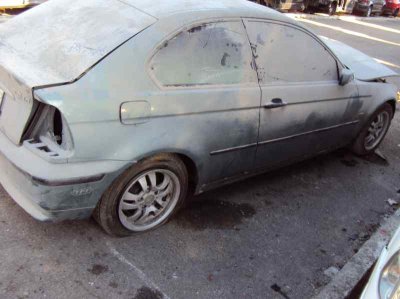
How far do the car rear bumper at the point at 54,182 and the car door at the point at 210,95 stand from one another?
1.43 feet

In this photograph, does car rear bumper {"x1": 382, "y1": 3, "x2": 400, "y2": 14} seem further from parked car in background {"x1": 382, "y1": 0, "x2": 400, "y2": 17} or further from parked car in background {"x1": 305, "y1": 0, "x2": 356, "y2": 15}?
parked car in background {"x1": 305, "y1": 0, "x2": 356, "y2": 15}

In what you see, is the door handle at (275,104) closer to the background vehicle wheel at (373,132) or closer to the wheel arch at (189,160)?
the wheel arch at (189,160)

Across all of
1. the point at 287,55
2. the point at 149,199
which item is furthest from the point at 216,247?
the point at 287,55

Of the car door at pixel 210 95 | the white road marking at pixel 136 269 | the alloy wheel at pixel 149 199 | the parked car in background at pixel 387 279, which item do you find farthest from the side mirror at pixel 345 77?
the white road marking at pixel 136 269

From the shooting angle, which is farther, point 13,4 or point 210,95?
point 13,4

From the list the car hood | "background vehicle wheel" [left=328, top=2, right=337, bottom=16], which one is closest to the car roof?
the car hood

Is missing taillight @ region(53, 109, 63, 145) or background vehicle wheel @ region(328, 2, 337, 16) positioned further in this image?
background vehicle wheel @ region(328, 2, 337, 16)

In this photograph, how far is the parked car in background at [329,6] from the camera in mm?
20609

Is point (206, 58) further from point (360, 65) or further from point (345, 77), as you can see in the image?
point (360, 65)

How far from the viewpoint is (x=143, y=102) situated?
9.21 feet

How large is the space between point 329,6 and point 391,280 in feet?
68.8

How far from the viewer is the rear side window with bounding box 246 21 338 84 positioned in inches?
138

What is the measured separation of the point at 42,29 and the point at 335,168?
10.9 ft

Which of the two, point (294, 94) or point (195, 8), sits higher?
point (195, 8)
